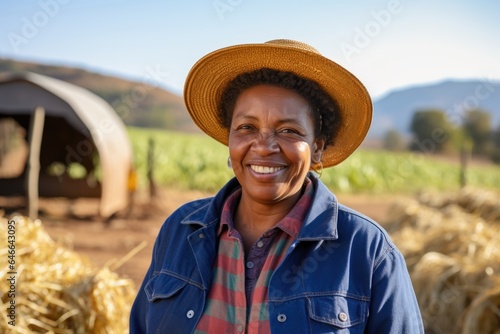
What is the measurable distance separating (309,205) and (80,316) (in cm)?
186

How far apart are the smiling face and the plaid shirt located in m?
0.11

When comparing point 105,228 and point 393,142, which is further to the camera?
point 393,142

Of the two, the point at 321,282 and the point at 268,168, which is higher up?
the point at 268,168

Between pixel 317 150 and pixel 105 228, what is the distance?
24.8 ft

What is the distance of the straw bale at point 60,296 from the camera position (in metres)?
3.07

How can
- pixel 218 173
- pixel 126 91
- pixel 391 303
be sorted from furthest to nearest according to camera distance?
pixel 126 91
pixel 218 173
pixel 391 303

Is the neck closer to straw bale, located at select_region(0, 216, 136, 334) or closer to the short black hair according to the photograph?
the short black hair

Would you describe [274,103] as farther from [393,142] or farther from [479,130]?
[393,142]

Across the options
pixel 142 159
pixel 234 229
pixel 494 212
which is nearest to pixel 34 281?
pixel 234 229

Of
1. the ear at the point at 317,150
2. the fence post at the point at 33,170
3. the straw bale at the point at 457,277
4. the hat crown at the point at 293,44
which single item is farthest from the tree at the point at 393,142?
the hat crown at the point at 293,44

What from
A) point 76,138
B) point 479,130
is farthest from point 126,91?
point 76,138

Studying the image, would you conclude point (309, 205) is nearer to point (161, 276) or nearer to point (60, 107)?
point (161, 276)

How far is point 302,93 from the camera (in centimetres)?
196

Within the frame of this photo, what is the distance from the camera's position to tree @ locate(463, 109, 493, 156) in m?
77.4
